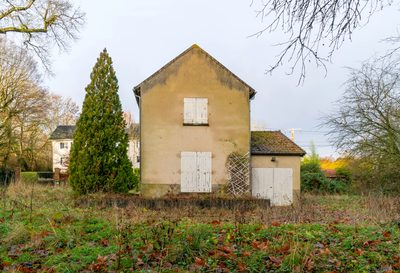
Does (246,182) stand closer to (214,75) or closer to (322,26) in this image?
(214,75)

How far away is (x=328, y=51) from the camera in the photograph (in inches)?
164

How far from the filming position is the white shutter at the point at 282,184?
19.2 meters

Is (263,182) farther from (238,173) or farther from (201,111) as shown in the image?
(201,111)

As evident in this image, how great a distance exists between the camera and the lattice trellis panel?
18.7m

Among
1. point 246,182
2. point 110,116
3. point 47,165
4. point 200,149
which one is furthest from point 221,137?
point 47,165

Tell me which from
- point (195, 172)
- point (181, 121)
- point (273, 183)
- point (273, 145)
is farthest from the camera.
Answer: point (273, 145)

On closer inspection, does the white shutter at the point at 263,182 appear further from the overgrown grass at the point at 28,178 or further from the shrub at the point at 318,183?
the overgrown grass at the point at 28,178

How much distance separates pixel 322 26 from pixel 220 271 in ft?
10.8

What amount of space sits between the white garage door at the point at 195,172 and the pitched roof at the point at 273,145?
2421 mm

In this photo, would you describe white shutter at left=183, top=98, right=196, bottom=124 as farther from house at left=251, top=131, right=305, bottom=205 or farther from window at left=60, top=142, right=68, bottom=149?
window at left=60, top=142, right=68, bottom=149

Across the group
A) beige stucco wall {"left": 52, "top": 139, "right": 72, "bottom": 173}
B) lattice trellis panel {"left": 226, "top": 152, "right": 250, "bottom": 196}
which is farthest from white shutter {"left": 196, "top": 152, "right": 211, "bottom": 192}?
beige stucco wall {"left": 52, "top": 139, "right": 72, "bottom": 173}

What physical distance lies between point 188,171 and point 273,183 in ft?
13.7

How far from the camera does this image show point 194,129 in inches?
739

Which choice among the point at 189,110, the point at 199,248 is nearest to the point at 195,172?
the point at 189,110
